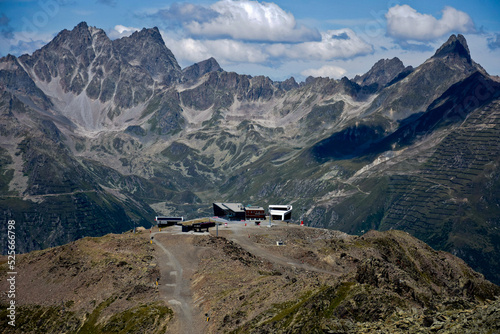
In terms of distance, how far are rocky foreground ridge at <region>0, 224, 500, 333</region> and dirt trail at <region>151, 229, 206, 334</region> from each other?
1.32ft

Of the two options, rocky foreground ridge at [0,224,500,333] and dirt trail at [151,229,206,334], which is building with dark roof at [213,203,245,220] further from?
dirt trail at [151,229,206,334]

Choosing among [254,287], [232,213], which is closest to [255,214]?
[232,213]

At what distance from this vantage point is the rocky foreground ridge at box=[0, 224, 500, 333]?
72.7m

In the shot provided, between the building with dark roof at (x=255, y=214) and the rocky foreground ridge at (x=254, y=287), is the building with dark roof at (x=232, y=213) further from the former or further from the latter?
the rocky foreground ridge at (x=254, y=287)

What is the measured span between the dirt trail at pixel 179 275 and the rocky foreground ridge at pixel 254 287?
0.40 metres

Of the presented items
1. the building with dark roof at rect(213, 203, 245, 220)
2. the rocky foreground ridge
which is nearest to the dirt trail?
the rocky foreground ridge

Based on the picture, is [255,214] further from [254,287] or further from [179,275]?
[254,287]

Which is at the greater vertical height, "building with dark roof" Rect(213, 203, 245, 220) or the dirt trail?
"building with dark roof" Rect(213, 203, 245, 220)

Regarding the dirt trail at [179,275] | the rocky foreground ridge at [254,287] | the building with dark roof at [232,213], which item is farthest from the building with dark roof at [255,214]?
the dirt trail at [179,275]

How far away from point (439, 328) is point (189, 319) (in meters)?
48.4

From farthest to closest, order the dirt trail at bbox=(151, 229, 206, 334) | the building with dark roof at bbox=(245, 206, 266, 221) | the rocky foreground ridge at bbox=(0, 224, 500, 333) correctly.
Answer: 1. the building with dark roof at bbox=(245, 206, 266, 221)
2. the dirt trail at bbox=(151, 229, 206, 334)
3. the rocky foreground ridge at bbox=(0, 224, 500, 333)

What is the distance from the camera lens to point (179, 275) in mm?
115812

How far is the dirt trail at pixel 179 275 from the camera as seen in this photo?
9094 centimetres

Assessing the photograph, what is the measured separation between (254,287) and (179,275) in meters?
24.4
